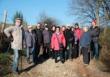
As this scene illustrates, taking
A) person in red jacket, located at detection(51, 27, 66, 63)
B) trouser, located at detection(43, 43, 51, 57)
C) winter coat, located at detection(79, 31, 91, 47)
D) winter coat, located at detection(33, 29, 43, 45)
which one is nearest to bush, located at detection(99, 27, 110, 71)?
winter coat, located at detection(79, 31, 91, 47)

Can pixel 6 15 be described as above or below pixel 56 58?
above

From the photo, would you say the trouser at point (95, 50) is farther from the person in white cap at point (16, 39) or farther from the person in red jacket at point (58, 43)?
the person in white cap at point (16, 39)

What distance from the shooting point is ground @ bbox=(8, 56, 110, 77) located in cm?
1689

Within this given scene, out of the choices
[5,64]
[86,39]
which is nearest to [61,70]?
[86,39]

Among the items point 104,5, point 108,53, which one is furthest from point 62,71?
point 104,5

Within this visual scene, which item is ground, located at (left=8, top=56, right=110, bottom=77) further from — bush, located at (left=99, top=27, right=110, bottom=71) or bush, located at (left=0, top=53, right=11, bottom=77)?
bush, located at (left=0, top=53, right=11, bottom=77)

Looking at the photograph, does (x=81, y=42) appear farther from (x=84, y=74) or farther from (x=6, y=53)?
(x=6, y=53)

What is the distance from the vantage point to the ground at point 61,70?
16.9 meters

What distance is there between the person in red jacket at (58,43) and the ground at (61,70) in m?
0.48

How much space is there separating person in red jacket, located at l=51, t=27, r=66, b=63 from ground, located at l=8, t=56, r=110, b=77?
1.59 ft

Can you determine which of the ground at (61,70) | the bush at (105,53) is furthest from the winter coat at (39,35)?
the bush at (105,53)

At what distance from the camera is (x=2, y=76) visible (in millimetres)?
16203

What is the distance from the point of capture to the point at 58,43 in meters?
19.3

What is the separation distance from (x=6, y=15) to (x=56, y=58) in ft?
15.4
